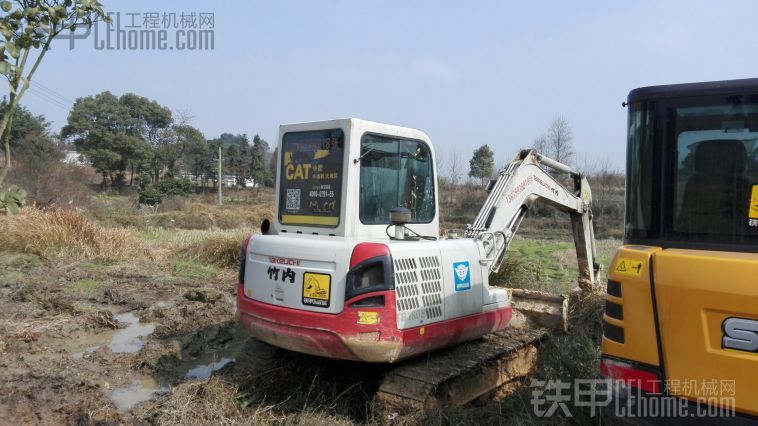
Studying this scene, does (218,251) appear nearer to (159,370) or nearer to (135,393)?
(159,370)

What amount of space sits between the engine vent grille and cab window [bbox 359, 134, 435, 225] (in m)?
0.52

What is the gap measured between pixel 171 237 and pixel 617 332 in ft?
52.0

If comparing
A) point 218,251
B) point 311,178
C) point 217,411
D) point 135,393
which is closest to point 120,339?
point 135,393

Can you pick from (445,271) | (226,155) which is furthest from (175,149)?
(445,271)

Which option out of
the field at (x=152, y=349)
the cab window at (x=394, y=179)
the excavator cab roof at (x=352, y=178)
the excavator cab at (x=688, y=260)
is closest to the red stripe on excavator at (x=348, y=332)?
the field at (x=152, y=349)

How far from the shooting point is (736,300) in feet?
8.11

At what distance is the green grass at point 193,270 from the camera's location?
11484 mm

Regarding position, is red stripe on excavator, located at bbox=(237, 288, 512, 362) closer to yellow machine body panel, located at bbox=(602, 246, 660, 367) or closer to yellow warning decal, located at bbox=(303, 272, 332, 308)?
yellow warning decal, located at bbox=(303, 272, 332, 308)

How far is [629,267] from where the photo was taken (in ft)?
9.28

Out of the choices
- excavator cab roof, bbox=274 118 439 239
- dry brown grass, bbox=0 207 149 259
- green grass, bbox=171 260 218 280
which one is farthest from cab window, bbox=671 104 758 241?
dry brown grass, bbox=0 207 149 259

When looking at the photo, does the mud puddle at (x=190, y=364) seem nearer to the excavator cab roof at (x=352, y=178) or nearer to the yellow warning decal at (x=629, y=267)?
the excavator cab roof at (x=352, y=178)

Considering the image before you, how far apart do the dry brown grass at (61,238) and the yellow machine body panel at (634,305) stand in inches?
470

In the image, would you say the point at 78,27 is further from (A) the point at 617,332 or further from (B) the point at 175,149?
(B) the point at 175,149

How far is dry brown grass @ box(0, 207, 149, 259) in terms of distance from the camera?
40.5ft
